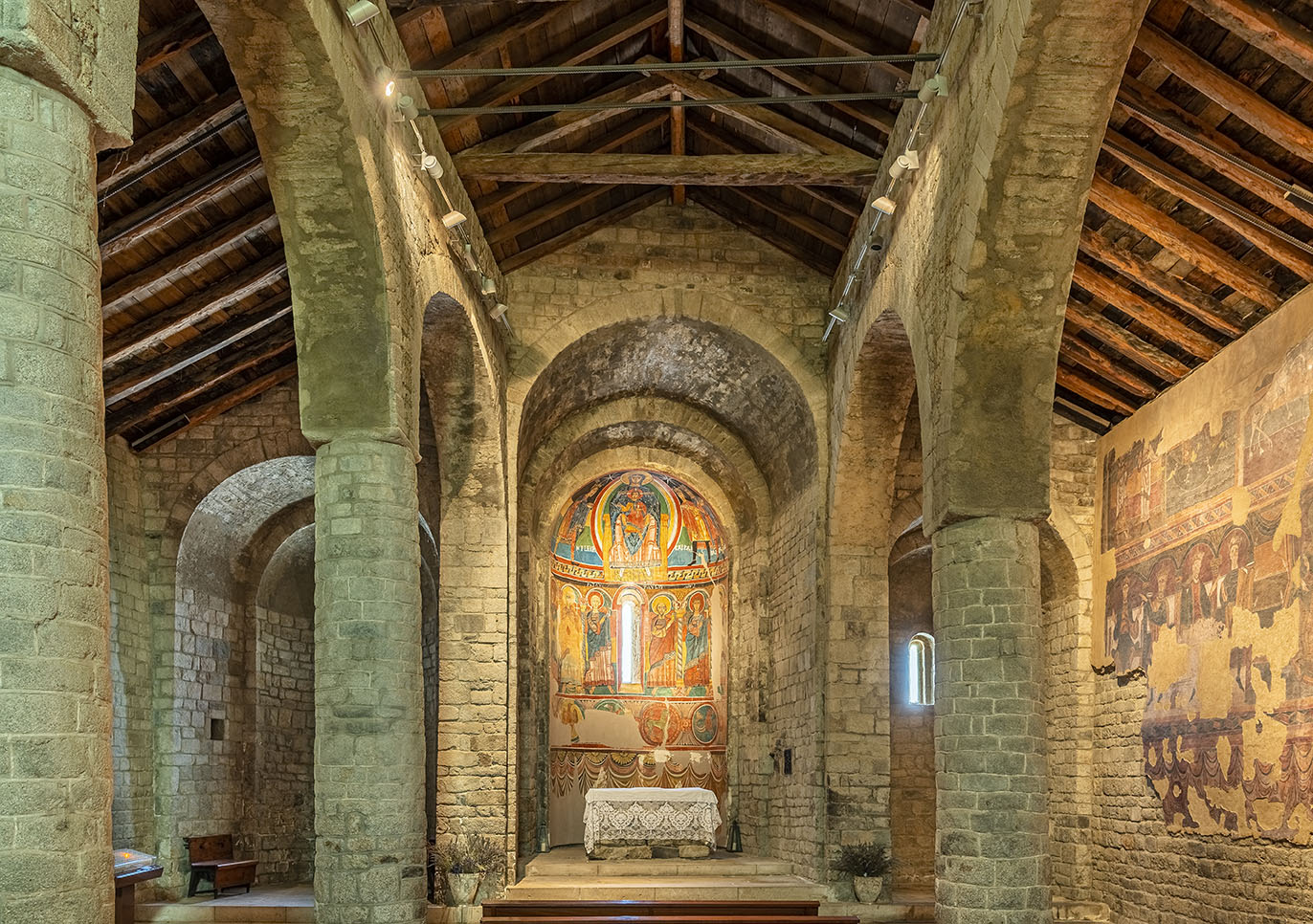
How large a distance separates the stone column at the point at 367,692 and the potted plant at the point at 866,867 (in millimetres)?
5634

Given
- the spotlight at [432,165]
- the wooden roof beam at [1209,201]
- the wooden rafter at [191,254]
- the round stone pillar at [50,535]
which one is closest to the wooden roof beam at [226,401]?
the wooden rafter at [191,254]

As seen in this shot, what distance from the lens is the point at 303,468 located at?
14664mm

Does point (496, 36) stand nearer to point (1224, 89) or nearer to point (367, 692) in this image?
point (367, 692)

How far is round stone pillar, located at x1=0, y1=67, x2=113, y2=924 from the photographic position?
366cm

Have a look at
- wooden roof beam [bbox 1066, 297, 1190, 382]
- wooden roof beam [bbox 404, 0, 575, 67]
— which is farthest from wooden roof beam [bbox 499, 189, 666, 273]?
wooden roof beam [bbox 1066, 297, 1190, 382]

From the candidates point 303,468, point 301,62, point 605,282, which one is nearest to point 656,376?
point 605,282

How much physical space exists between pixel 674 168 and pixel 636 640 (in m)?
8.76

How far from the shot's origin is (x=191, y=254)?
10.8 m

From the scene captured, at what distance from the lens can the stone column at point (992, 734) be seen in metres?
8.09

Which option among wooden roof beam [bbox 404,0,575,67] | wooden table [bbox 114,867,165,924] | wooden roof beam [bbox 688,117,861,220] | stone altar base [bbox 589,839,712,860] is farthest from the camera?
stone altar base [bbox 589,839,712,860]

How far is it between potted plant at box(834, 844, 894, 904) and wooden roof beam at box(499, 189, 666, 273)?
6699 mm

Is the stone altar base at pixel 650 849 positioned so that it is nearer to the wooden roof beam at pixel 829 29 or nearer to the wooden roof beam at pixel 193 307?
the wooden roof beam at pixel 193 307

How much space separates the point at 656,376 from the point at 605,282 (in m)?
2.21

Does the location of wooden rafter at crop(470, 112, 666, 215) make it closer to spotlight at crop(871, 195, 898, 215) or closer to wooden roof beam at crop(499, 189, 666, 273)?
wooden roof beam at crop(499, 189, 666, 273)
